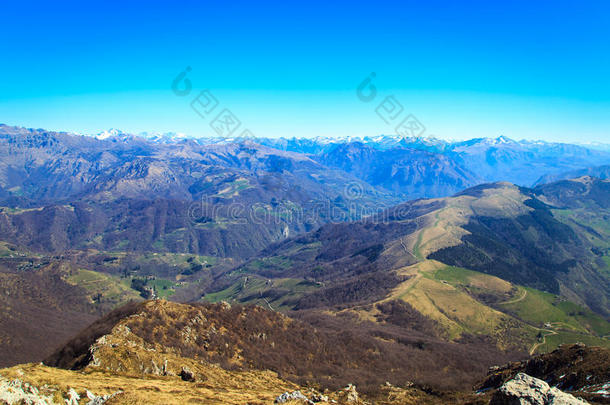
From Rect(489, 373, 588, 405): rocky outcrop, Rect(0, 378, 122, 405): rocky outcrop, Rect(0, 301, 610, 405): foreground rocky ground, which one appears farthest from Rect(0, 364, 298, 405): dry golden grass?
Rect(489, 373, 588, 405): rocky outcrop

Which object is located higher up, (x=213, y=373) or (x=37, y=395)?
(x=37, y=395)

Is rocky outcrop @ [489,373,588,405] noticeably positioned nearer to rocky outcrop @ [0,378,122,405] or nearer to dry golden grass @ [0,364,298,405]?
dry golden grass @ [0,364,298,405]

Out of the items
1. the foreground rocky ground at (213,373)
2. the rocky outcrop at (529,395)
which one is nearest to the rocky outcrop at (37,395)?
the foreground rocky ground at (213,373)

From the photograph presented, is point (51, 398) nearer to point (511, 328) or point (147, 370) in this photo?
point (147, 370)

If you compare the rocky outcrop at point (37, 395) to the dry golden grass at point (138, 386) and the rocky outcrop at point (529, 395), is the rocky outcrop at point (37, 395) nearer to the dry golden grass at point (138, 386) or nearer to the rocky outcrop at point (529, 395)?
the dry golden grass at point (138, 386)

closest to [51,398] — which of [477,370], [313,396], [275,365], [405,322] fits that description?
[313,396]

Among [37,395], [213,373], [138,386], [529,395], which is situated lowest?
[529,395]

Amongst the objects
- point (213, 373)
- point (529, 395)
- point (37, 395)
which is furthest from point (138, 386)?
point (529, 395)

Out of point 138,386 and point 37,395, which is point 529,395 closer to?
point 138,386

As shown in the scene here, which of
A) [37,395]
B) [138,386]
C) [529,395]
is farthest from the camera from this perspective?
[138,386]
